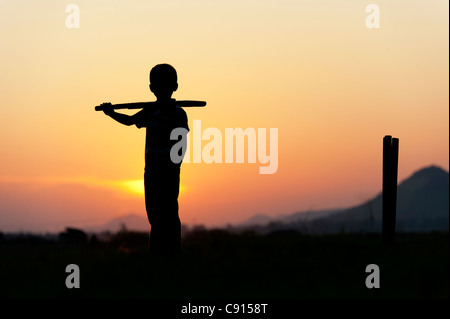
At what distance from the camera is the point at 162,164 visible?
993 centimetres

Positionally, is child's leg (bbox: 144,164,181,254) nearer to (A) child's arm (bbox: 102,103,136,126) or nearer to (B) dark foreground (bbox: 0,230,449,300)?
(B) dark foreground (bbox: 0,230,449,300)

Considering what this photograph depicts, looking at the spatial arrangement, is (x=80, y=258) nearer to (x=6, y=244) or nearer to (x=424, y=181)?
(x=6, y=244)

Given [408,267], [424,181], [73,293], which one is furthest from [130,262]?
[424,181]

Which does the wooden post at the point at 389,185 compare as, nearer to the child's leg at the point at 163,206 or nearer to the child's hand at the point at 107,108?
the child's leg at the point at 163,206

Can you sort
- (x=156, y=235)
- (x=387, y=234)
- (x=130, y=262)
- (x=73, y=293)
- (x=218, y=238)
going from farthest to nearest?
(x=218, y=238), (x=387, y=234), (x=156, y=235), (x=130, y=262), (x=73, y=293)

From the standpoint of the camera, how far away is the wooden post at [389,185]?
38.3 ft

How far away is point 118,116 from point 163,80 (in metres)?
0.92

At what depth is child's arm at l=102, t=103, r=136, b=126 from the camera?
33.6 ft

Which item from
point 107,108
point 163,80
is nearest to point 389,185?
point 163,80

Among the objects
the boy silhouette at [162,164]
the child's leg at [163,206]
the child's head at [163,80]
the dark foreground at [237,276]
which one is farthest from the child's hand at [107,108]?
the dark foreground at [237,276]
